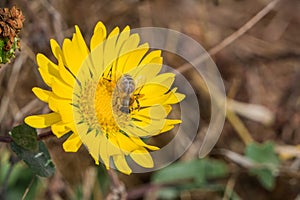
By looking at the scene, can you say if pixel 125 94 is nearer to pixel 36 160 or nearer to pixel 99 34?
pixel 99 34

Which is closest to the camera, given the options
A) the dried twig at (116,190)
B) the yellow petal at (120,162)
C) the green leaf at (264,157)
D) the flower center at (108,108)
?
the yellow petal at (120,162)

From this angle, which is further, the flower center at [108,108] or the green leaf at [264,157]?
the green leaf at [264,157]

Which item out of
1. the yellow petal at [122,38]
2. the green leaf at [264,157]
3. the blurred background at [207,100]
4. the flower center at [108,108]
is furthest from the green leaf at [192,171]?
the yellow petal at [122,38]

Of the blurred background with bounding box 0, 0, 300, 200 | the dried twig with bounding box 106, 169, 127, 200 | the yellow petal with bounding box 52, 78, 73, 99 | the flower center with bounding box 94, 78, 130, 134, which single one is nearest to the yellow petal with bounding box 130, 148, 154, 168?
the flower center with bounding box 94, 78, 130, 134

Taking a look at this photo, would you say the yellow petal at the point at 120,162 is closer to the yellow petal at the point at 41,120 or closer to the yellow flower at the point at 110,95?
the yellow flower at the point at 110,95

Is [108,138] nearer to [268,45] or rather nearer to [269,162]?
[269,162]

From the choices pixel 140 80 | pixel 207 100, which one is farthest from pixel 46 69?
pixel 207 100

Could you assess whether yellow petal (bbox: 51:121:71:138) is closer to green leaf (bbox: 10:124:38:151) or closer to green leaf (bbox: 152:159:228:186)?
green leaf (bbox: 10:124:38:151)
